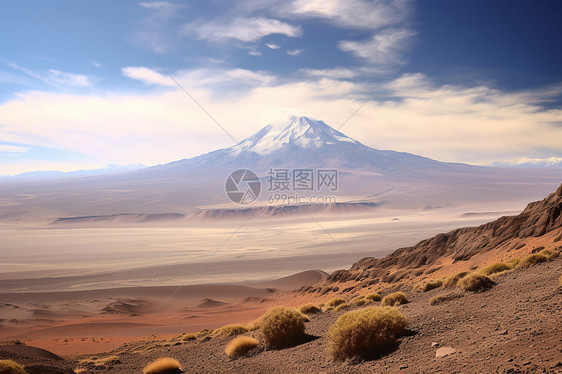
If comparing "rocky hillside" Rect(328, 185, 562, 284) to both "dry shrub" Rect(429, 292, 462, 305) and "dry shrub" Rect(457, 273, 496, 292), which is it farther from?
"dry shrub" Rect(429, 292, 462, 305)

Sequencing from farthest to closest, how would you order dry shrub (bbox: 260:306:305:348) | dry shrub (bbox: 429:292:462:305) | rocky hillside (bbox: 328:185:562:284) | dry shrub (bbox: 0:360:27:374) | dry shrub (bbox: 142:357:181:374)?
rocky hillside (bbox: 328:185:562:284) → dry shrub (bbox: 142:357:181:374) → dry shrub (bbox: 260:306:305:348) → dry shrub (bbox: 429:292:462:305) → dry shrub (bbox: 0:360:27:374)

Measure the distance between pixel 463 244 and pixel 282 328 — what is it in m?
22.3

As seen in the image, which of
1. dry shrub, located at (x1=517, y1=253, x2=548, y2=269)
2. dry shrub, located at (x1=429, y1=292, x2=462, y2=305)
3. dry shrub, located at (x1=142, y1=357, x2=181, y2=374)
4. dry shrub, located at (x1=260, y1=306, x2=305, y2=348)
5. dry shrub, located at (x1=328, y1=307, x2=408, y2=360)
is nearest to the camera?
dry shrub, located at (x1=328, y1=307, x2=408, y2=360)

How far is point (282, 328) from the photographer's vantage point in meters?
10.6

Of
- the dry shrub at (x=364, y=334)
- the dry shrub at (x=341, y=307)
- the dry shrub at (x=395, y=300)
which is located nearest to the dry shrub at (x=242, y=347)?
the dry shrub at (x=364, y=334)

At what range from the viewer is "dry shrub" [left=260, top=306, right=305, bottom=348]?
10.6m

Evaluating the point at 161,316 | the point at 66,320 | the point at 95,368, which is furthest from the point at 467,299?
the point at 66,320

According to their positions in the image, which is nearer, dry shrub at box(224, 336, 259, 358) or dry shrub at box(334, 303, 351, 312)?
dry shrub at box(224, 336, 259, 358)

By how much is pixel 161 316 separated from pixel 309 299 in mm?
14828

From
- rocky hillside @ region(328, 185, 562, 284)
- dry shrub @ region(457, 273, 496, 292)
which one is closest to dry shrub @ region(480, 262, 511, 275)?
dry shrub @ region(457, 273, 496, 292)

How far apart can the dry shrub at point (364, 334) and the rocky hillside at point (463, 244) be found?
56.4ft

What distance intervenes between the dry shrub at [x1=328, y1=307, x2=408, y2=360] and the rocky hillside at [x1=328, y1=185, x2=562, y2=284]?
17190 millimetres

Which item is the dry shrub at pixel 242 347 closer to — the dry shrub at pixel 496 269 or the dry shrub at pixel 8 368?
the dry shrub at pixel 8 368

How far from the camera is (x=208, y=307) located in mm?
38906
